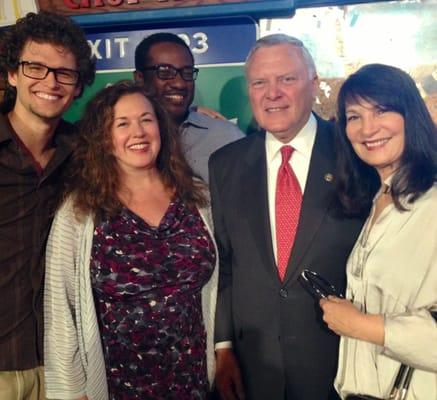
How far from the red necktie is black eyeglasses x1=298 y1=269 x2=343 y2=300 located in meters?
0.12

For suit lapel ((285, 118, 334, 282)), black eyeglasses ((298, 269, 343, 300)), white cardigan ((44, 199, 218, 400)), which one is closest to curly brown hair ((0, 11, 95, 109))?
white cardigan ((44, 199, 218, 400))

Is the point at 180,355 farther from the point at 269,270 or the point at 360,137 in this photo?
the point at 360,137

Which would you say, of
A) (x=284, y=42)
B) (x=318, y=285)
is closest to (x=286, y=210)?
(x=318, y=285)

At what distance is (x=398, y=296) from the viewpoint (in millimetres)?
1415

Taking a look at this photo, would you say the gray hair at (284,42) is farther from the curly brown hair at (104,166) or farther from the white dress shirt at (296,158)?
the curly brown hair at (104,166)

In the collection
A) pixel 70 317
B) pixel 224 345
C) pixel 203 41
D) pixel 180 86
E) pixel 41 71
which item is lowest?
pixel 224 345

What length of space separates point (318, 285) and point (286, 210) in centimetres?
38

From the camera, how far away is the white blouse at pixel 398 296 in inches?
52.5

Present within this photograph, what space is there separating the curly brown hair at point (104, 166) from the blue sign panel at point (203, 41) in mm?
1062

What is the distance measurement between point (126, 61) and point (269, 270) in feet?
6.22

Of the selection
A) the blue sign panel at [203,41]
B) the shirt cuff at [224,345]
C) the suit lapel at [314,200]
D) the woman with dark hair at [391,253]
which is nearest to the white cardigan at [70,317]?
the shirt cuff at [224,345]

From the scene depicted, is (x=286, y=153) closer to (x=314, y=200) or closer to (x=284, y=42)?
(x=314, y=200)

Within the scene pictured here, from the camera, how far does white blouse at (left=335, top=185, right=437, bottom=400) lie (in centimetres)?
133

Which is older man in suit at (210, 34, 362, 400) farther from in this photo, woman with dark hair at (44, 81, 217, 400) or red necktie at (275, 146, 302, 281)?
woman with dark hair at (44, 81, 217, 400)
